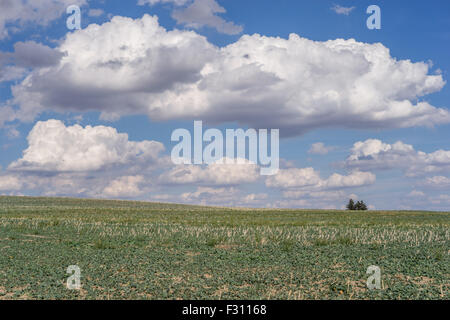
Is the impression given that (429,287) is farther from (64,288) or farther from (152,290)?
(64,288)

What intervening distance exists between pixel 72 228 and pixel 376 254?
26932mm

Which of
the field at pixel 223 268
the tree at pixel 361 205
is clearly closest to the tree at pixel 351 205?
the tree at pixel 361 205

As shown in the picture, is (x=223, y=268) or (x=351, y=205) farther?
(x=351, y=205)

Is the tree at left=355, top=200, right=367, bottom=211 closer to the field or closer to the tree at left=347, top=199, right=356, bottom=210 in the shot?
the tree at left=347, top=199, right=356, bottom=210

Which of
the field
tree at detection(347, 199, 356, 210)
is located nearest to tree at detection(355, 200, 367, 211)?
tree at detection(347, 199, 356, 210)

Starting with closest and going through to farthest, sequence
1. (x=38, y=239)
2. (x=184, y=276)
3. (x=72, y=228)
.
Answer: (x=184, y=276) → (x=38, y=239) → (x=72, y=228)

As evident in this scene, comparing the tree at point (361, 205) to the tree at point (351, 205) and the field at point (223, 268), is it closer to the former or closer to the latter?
the tree at point (351, 205)

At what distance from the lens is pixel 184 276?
57.7 feet

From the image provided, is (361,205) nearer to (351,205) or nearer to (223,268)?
(351,205)

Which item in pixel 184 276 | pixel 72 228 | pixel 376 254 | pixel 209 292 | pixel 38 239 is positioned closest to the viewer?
pixel 209 292

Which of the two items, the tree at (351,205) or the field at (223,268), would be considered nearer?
the field at (223,268)

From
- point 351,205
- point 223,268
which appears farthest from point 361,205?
point 223,268

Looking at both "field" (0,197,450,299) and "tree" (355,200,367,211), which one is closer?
"field" (0,197,450,299)
